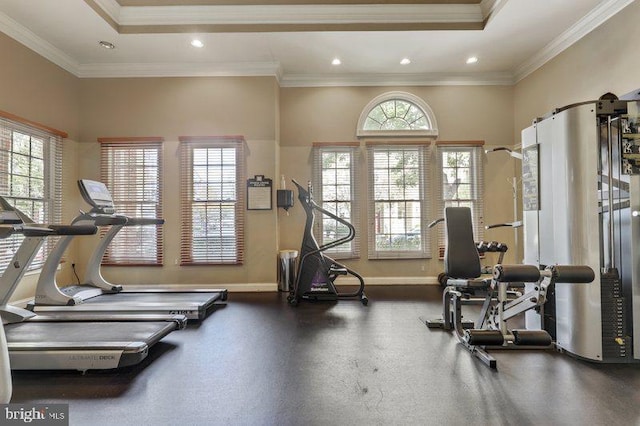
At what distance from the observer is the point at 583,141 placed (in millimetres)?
2508

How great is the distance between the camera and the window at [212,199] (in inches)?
195

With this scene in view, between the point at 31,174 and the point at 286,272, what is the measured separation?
389cm

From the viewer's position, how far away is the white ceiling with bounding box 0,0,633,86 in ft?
12.6

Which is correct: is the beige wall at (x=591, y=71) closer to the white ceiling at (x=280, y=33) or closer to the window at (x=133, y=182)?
the white ceiling at (x=280, y=33)

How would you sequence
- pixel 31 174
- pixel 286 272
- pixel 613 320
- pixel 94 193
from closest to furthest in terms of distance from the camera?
1. pixel 613 320
2. pixel 94 193
3. pixel 31 174
4. pixel 286 272

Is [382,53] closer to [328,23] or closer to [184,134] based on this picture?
[328,23]

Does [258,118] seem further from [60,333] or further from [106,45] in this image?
[60,333]

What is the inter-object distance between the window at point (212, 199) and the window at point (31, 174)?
1802 millimetres

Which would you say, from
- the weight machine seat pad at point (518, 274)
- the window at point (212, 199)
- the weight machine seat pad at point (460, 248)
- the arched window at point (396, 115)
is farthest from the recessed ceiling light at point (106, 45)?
the weight machine seat pad at point (518, 274)

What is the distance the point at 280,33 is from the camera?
13.7ft

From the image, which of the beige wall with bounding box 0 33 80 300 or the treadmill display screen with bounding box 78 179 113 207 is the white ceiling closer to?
the beige wall with bounding box 0 33 80 300

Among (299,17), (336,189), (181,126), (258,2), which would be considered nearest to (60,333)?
(181,126)

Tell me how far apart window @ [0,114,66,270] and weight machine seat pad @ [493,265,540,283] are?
542 cm

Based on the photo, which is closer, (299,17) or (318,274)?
(299,17)
